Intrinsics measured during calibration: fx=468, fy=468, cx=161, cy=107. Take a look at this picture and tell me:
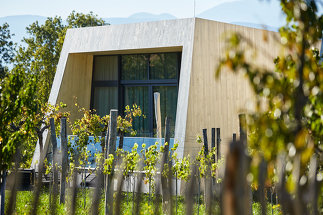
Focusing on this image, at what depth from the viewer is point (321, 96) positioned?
2.37 meters

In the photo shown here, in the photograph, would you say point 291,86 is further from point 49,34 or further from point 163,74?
point 49,34

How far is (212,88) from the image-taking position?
44.7 ft

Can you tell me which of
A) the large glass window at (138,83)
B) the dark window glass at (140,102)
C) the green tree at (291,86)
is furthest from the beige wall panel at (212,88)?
the green tree at (291,86)

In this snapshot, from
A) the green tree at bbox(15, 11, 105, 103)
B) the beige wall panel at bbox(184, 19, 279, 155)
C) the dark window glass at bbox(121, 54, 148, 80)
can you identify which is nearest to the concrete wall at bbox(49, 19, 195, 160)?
the beige wall panel at bbox(184, 19, 279, 155)

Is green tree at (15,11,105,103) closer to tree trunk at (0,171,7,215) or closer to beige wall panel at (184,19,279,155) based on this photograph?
beige wall panel at (184,19,279,155)

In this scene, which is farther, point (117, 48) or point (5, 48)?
point (5, 48)

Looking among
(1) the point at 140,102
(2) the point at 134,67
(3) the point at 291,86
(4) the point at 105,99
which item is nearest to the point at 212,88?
(1) the point at 140,102

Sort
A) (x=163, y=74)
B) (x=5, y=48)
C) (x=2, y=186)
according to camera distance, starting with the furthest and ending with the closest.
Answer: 1. (x=5, y=48)
2. (x=163, y=74)
3. (x=2, y=186)

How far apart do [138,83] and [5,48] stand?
22.0 metres

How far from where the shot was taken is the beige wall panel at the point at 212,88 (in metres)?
13.3

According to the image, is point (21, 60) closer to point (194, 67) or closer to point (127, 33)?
point (127, 33)

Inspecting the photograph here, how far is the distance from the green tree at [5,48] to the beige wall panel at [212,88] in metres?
24.0

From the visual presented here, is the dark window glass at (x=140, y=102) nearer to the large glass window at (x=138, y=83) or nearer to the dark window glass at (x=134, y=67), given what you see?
the large glass window at (x=138, y=83)

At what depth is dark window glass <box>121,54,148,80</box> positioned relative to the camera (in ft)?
54.6
